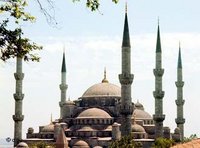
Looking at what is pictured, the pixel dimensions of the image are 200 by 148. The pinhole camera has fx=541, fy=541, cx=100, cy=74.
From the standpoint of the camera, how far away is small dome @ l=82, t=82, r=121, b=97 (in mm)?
80625

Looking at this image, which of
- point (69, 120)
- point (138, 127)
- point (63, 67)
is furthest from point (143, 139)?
point (63, 67)

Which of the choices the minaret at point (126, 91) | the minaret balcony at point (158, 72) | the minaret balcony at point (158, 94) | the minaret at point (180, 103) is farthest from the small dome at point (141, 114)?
the minaret at point (126, 91)

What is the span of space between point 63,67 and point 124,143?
34.0 m

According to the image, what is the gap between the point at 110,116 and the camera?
253 feet

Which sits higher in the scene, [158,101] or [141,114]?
[158,101]

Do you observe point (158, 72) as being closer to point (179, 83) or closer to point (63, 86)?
point (179, 83)

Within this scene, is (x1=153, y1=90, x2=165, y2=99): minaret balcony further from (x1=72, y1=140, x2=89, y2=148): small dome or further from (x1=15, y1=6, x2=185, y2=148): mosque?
(x1=72, y1=140, x2=89, y2=148): small dome

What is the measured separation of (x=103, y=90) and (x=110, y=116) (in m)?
5.64

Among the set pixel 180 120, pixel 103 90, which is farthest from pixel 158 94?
pixel 103 90

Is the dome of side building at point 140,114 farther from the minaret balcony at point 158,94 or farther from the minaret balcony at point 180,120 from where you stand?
the minaret balcony at point 158,94

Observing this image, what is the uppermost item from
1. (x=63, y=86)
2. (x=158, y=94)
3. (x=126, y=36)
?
(x=126, y=36)

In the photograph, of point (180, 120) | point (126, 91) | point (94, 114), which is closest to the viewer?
point (126, 91)

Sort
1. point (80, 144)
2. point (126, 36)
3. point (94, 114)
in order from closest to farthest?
point (126, 36) < point (80, 144) < point (94, 114)

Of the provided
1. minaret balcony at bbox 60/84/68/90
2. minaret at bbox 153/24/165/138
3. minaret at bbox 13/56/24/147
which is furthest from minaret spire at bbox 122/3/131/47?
minaret balcony at bbox 60/84/68/90
